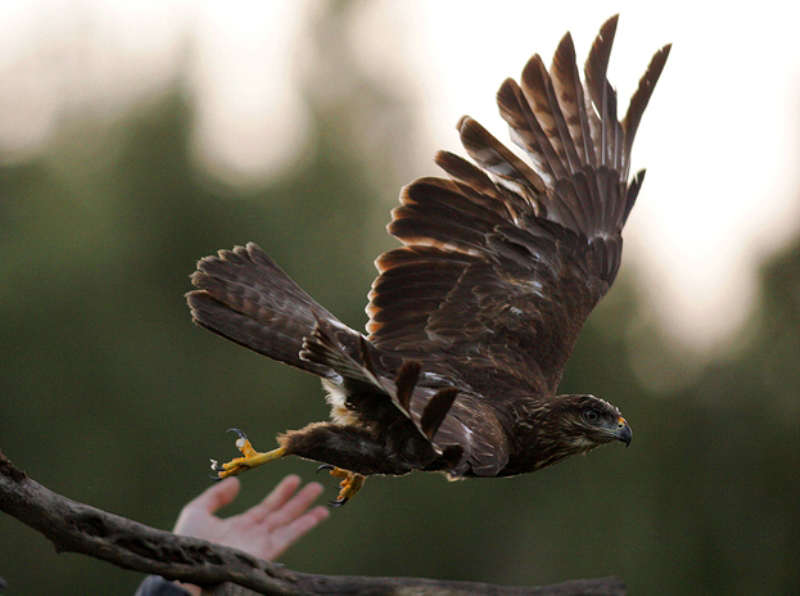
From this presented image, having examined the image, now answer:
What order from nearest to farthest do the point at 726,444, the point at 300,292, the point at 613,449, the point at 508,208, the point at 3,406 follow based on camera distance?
1. the point at 300,292
2. the point at 508,208
3. the point at 3,406
4. the point at 613,449
5. the point at 726,444

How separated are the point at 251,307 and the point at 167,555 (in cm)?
193

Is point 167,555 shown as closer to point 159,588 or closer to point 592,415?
point 159,588

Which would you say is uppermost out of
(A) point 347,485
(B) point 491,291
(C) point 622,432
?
(B) point 491,291

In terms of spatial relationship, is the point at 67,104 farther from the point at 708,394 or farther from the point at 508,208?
the point at 508,208

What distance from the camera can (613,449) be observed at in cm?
2750

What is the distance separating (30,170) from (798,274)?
2012cm

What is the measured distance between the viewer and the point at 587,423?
625 centimetres

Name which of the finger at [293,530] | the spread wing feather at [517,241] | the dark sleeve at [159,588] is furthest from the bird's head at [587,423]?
the dark sleeve at [159,588]

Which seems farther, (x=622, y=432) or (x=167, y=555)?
(x=622, y=432)

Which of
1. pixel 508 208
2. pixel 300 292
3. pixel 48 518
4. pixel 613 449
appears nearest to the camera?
pixel 48 518

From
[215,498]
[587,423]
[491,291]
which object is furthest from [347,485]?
[491,291]

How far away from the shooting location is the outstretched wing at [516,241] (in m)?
6.87

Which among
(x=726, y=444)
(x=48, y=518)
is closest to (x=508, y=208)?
(x=48, y=518)

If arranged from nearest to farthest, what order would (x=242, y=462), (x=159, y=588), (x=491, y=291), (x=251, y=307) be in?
(x=242, y=462) < (x=159, y=588) < (x=251, y=307) < (x=491, y=291)
